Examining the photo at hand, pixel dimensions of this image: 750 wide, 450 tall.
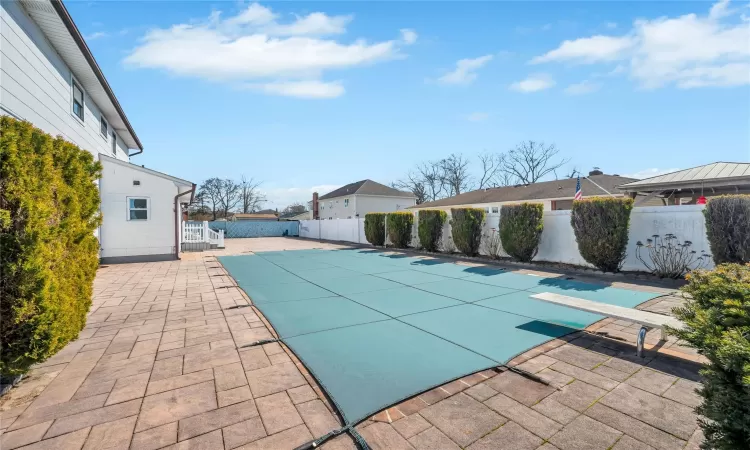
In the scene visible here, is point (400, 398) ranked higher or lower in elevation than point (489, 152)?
lower

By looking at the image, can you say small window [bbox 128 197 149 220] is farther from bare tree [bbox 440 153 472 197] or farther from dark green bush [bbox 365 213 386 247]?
bare tree [bbox 440 153 472 197]

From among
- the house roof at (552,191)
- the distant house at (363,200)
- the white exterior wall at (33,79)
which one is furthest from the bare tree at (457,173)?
the white exterior wall at (33,79)

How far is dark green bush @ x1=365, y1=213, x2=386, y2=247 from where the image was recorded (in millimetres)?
16783

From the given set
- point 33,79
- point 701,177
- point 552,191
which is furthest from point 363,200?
point 33,79

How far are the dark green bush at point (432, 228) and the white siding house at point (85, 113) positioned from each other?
939 cm

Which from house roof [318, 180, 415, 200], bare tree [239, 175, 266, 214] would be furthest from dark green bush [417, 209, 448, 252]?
bare tree [239, 175, 266, 214]

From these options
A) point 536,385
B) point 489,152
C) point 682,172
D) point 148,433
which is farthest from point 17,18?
point 489,152

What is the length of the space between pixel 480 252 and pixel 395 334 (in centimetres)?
865

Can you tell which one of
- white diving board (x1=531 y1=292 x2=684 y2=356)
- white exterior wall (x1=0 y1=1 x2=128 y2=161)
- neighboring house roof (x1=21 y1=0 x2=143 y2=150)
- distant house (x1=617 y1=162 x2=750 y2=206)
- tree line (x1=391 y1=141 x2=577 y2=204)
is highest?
tree line (x1=391 y1=141 x2=577 y2=204)

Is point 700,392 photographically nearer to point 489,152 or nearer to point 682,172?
point 682,172

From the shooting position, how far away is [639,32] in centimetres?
728

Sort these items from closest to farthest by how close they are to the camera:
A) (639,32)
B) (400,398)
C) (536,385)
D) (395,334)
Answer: (400,398)
(536,385)
(395,334)
(639,32)

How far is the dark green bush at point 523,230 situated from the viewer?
9.69 metres

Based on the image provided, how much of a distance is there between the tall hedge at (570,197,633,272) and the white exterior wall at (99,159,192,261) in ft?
43.7
